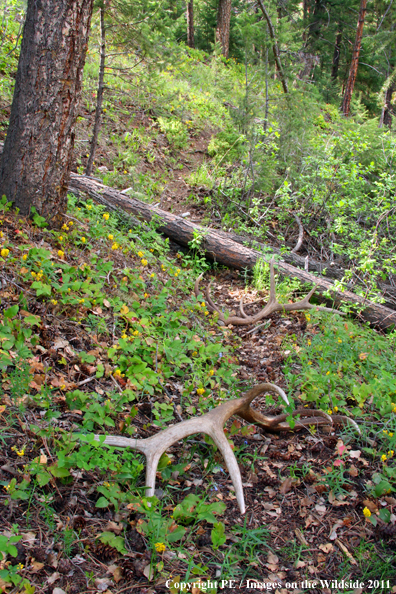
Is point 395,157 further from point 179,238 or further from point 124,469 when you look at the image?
point 124,469

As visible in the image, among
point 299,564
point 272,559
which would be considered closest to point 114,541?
point 272,559

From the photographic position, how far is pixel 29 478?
2.33 metres

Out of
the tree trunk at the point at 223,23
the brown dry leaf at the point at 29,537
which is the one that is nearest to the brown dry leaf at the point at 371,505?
the brown dry leaf at the point at 29,537

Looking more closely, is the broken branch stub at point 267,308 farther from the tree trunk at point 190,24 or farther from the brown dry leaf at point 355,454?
the tree trunk at point 190,24

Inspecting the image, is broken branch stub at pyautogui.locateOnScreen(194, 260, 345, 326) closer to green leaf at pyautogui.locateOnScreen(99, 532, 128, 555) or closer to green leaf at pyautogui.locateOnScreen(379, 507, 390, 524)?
green leaf at pyautogui.locateOnScreen(379, 507, 390, 524)

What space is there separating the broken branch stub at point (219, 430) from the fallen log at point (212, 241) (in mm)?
3073

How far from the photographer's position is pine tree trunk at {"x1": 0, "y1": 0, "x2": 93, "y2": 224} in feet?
13.1

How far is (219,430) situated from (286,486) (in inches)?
25.5

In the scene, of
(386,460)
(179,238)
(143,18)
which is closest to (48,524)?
(386,460)

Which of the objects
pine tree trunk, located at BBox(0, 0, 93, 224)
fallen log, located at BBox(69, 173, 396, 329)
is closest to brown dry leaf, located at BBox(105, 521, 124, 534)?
pine tree trunk, located at BBox(0, 0, 93, 224)

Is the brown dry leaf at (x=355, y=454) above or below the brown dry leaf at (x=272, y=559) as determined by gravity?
above

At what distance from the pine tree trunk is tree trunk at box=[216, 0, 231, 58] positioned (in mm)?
15100

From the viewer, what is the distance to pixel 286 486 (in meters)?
2.90

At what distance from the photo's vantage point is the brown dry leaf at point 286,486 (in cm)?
288
